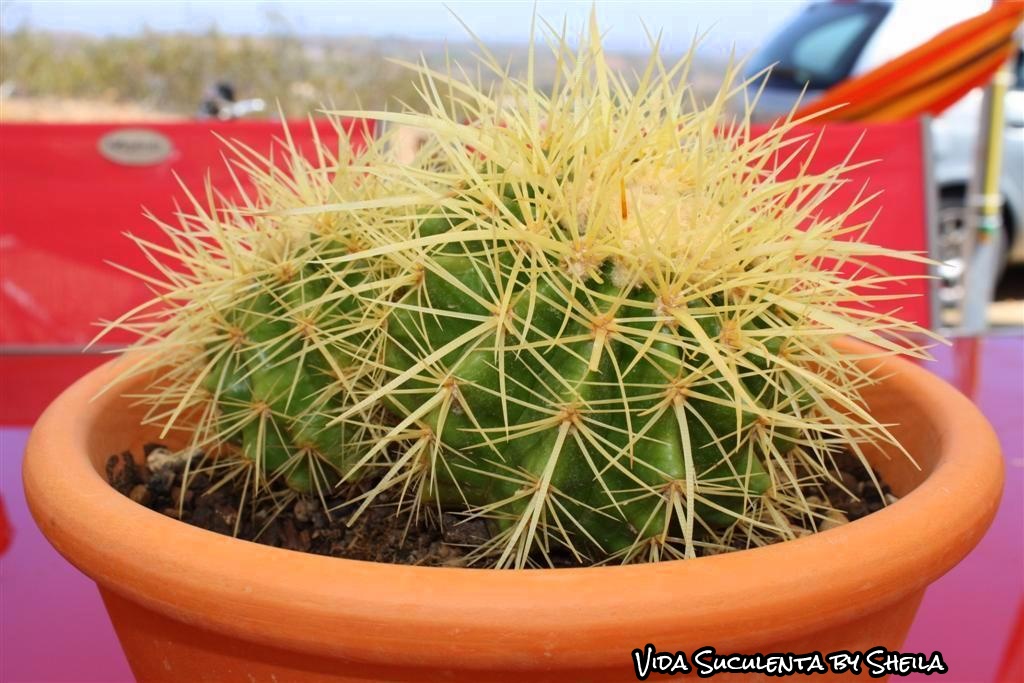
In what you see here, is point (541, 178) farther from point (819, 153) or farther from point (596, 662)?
point (819, 153)

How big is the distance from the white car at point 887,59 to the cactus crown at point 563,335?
2.83 metres

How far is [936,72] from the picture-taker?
1875 mm

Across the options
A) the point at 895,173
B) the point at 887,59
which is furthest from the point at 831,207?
the point at 887,59

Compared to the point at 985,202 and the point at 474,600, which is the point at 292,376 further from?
the point at 985,202

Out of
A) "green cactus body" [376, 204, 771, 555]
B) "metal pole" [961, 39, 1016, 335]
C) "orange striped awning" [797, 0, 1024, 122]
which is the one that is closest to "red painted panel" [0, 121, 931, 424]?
"orange striped awning" [797, 0, 1024, 122]

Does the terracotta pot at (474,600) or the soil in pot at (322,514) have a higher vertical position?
the terracotta pot at (474,600)

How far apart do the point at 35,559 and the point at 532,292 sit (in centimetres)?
47

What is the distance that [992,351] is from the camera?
3.75ft

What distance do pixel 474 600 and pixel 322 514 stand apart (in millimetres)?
234

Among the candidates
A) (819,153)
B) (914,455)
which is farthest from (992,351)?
(914,455)

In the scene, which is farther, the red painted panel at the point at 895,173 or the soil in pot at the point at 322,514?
the red painted panel at the point at 895,173

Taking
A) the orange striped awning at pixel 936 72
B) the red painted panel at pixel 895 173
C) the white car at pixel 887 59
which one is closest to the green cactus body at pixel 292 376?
the red painted panel at pixel 895 173

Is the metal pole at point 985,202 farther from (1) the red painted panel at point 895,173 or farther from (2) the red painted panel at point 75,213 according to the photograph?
(2) the red painted panel at point 75,213

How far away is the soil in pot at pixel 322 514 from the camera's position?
0.49 metres
